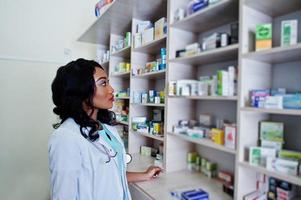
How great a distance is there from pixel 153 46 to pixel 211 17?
64cm

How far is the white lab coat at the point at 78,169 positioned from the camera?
101 cm

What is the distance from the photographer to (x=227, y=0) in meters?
1.09

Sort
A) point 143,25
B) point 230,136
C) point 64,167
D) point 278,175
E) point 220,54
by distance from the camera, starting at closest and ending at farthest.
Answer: point 278,175
point 64,167
point 230,136
point 220,54
point 143,25

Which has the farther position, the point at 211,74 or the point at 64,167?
the point at 211,74

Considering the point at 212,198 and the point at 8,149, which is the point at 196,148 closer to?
the point at 212,198

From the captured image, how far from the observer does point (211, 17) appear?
1.32 metres

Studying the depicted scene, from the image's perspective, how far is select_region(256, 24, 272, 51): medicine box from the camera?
3.18 ft

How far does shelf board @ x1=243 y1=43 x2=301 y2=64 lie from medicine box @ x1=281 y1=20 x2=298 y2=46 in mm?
43

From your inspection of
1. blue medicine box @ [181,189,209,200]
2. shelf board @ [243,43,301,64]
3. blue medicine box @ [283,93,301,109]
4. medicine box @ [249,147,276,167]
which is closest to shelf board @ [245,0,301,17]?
shelf board @ [243,43,301,64]

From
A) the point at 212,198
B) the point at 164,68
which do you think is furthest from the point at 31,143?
the point at 212,198

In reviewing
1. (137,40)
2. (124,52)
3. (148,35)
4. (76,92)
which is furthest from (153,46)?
(76,92)

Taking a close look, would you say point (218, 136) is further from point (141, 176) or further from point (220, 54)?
point (141, 176)

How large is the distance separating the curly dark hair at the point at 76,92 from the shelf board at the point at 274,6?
851 mm

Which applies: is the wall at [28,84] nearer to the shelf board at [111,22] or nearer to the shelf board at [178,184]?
Result: the shelf board at [111,22]
